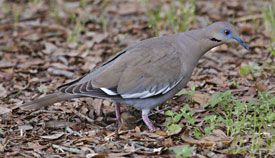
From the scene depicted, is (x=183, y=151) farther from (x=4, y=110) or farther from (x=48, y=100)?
(x=4, y=110)

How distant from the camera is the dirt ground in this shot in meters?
4.91

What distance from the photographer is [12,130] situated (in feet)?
17.8

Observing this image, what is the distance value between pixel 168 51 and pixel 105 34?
271 cm

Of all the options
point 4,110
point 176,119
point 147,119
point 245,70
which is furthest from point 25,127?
point 245,70

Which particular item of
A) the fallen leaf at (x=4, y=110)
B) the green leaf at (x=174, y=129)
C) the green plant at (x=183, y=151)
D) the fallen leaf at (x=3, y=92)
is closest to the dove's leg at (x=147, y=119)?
the green leaf at (x=174, y=129)

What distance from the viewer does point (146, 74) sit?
545cm

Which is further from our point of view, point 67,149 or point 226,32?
point 226,32

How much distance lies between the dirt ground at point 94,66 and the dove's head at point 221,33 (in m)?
0.56

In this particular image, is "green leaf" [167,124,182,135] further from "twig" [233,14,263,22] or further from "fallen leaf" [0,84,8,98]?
"twig" [233,14,263,22]

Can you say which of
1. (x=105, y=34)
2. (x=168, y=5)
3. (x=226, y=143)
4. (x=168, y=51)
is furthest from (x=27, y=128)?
(x=168, y=5)

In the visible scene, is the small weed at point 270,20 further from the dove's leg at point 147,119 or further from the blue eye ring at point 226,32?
the dove's leg at point 147,119

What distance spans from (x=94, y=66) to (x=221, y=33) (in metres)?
2.07

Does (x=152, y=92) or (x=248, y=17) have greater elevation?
(x=248, y=17)

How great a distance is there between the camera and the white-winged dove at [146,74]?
17.6 ft
